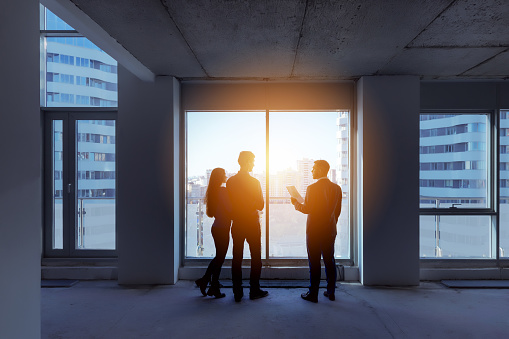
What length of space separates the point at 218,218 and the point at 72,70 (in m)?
3.35

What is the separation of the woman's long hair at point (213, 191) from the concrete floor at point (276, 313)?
1064 mm

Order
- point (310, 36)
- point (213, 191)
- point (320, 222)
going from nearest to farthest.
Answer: point (310, 36) < point (320, 222) < point (213, 191)

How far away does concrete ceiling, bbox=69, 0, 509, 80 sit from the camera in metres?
2.92

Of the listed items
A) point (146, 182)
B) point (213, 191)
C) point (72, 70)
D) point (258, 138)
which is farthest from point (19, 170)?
point (72, 70)

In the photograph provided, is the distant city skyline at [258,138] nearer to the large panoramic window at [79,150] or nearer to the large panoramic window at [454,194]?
the large panoramic window at [79,150]

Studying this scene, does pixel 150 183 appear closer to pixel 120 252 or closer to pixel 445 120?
pixel 120 252

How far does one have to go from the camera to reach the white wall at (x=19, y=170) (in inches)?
81.7

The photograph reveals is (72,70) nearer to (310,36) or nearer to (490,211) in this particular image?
(310,36)

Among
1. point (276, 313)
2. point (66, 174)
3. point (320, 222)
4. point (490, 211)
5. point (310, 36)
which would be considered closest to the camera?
point (310, 36)

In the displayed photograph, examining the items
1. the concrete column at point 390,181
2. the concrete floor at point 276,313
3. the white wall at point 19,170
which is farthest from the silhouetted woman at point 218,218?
the white wall at point 19,170

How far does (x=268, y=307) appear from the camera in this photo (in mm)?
3992

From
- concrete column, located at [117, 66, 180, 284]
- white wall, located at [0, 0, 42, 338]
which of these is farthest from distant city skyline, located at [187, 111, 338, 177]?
white wall, located at [0, 0, 42, 338]

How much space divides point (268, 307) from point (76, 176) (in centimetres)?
349

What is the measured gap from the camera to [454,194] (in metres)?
5.24
